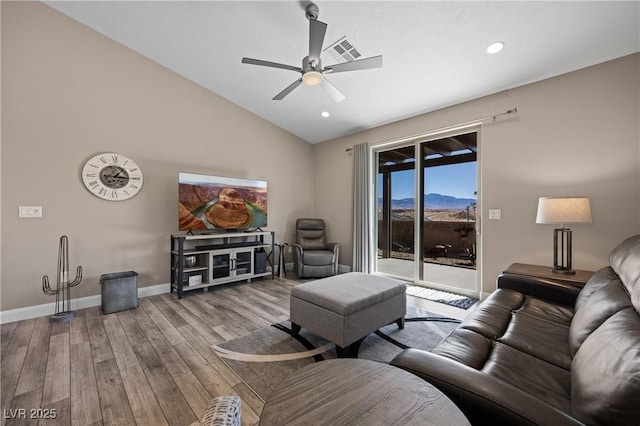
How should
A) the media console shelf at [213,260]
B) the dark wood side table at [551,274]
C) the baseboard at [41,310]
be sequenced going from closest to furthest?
the dark wood side table at [551,274] → the baseboard at [41,310] → the media console shelf at [213,260]

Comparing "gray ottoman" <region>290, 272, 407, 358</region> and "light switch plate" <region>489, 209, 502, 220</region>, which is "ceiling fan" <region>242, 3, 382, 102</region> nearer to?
"gray ottoman" <region>290, 272, 407, 358</region>

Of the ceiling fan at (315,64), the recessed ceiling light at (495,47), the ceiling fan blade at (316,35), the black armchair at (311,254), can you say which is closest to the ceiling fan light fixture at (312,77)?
the ceiling fan at (315,64)

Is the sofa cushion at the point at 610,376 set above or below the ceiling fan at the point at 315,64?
below

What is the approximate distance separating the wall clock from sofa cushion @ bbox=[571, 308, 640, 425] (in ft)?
14.6

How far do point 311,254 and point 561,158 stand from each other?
11.7 feet

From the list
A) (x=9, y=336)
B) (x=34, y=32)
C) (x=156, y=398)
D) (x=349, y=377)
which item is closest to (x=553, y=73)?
A: (x=349, y=377)

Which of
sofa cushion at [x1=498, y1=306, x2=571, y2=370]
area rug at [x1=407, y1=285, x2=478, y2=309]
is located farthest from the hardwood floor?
sofa cushion at [x1=498, y1=306, x2=571, y2=370]

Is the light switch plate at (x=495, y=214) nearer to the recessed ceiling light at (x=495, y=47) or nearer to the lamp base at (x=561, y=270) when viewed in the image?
the lamp base at (x=561, y=270)

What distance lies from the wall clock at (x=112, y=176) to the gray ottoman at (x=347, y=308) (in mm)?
2815

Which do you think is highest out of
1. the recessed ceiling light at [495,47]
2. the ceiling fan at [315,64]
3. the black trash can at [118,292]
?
Result: the recessed ceiling light at [495,47]

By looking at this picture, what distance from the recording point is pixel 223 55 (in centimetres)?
330

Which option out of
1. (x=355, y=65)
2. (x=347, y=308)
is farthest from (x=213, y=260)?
(x=355, y=65)

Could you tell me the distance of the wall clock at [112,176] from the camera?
321 cm

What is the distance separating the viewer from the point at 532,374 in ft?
3.96
